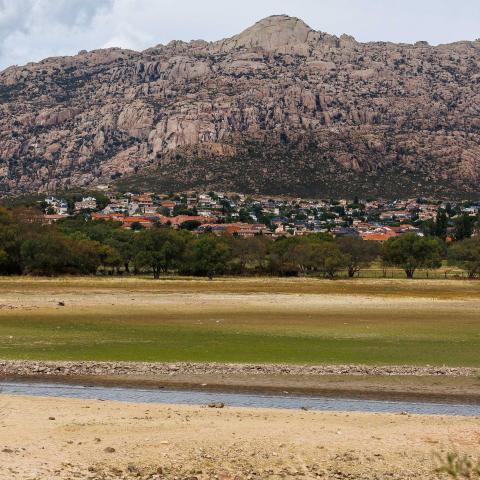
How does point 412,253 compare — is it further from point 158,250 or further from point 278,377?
point 278,377

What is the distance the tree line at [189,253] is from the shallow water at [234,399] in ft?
271

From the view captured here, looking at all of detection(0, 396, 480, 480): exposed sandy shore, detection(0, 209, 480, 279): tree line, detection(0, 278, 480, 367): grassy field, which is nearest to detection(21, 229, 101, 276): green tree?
detection(0, 209, 480, 279): tree line

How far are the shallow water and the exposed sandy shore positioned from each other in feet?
4.40

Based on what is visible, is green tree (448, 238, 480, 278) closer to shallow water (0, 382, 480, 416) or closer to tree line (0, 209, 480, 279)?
tree line (0, 209, 480, 279)

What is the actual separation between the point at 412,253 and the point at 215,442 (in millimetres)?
109916

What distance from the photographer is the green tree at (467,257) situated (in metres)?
120

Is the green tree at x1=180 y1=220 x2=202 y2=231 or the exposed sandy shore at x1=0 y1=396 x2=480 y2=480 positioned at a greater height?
the green tree at x1=180 y1=220 x2=202 y2=231

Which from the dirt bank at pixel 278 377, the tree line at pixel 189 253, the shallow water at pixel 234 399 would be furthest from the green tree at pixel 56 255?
the shallow water at pixel 234 399

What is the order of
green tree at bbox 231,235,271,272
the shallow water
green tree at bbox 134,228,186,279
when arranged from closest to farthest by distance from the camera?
the shallow water → green tree at bbox 134,228,186,279 → green tree at bbox 231,235,271,272

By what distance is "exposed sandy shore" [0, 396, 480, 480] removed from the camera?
48.6 feet

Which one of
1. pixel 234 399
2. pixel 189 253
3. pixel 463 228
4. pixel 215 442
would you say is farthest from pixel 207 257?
pixel 215 442

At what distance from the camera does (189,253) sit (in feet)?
368

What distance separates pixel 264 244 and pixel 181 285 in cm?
4115

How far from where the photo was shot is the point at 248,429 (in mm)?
18031
